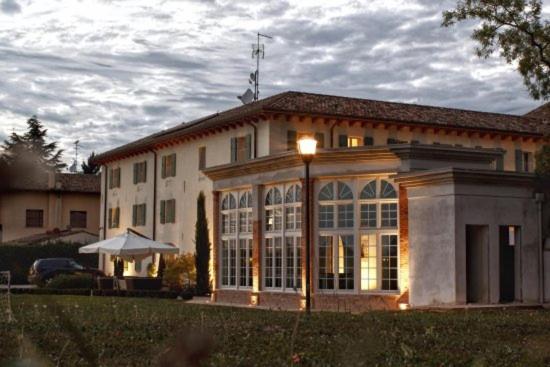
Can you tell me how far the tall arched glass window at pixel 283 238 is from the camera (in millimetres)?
27641

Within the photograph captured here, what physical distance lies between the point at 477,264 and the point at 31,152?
24.4 meters

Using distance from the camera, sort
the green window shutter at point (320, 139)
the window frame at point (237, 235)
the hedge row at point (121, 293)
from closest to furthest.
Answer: the window frame at point (237, 235)
the hedge row at point (121, 293)
the green window shutter at point (320, 139)

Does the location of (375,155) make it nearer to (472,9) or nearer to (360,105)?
(472,9)

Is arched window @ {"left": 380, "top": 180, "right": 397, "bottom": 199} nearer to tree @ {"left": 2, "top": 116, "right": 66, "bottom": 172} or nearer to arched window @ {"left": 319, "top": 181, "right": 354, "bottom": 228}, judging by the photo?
arched window @ {"left": 319, "top": 181, "right": 354, "bottom": 228}

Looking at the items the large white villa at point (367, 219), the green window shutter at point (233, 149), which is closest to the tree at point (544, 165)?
the large white villa at point (367, 219)

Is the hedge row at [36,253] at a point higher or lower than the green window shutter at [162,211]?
lower

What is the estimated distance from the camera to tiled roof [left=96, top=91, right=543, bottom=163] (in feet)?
116

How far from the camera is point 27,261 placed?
1932 inches

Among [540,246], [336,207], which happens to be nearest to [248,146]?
[336,207]

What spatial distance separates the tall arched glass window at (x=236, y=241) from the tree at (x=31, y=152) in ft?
93.8

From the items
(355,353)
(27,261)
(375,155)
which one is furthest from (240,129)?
(355,353)

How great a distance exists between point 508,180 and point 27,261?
32.2 meters

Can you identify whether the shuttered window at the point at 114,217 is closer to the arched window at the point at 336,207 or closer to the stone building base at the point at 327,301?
the stone building base at the point at 327,301

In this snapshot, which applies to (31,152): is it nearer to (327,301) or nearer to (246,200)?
(327,301)
